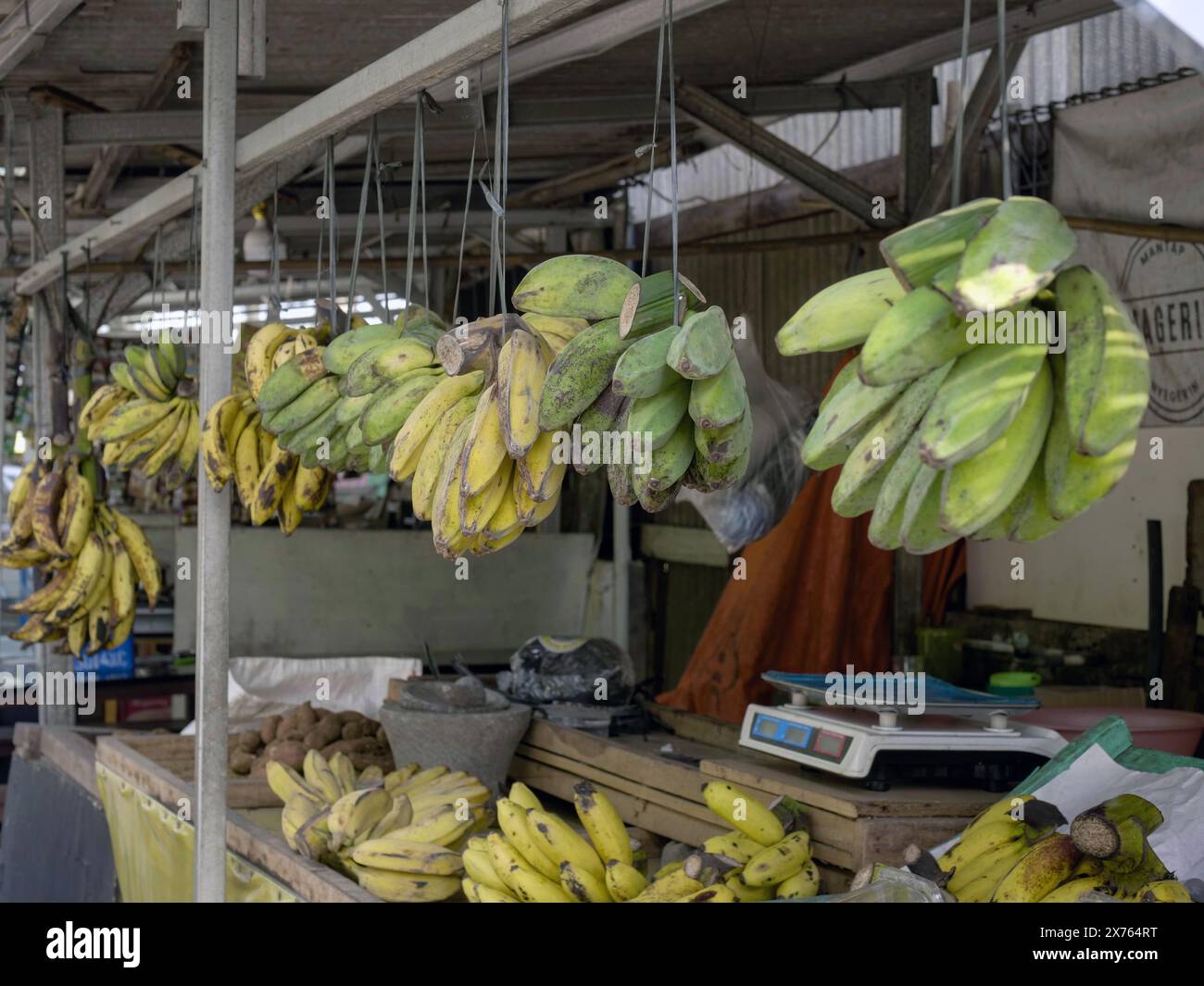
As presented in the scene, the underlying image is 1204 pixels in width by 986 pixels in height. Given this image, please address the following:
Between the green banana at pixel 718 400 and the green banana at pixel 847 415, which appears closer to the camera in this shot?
the green banana at pixel 847 415

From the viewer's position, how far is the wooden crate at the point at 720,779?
2.45 meters

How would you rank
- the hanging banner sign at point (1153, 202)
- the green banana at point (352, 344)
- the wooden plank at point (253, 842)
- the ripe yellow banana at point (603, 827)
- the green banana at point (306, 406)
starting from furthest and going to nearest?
1. the hanging banner sign at point (1153, 202)
2. the wooden plank at point (253, 842)
3. the ripe yellow banana at point (603, 827)
4. the green banana at point (306, 406)
5. the green banana at point (352, 344)

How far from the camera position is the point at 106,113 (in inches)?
172

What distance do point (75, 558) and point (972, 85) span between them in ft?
12.3

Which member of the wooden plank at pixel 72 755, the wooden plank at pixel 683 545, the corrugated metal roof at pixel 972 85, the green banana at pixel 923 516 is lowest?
the wooden plank at pixel 72 755

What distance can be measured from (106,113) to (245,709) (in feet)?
7.46

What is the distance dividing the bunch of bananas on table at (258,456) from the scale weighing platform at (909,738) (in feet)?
3.51

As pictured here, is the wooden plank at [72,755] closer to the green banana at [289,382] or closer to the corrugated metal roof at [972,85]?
the green banana at [289,382]

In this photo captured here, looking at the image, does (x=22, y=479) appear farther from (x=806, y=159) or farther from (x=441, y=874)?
(x=806, y=159)

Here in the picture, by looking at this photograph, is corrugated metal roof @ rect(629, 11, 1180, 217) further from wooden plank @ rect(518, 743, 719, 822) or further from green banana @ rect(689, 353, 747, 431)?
green banana @ rect(689, 353, 747, 431)

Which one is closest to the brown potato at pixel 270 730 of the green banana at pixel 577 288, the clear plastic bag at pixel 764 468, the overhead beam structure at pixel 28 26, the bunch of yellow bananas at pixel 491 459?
the clear plastic bag at pixel 764 468

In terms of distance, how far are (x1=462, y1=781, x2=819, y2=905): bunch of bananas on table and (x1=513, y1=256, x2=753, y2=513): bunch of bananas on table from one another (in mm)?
941

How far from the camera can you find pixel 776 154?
4512 millimetres

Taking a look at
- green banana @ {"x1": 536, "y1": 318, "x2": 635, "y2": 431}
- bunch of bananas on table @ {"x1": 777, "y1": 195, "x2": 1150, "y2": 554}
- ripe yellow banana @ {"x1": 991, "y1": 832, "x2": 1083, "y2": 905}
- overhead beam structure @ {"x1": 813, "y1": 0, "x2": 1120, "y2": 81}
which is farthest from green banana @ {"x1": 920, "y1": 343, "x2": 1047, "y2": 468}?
overhead beam structure @ {"x1": 813, "y1": 0, "x2": 1120, "y2": 81}
